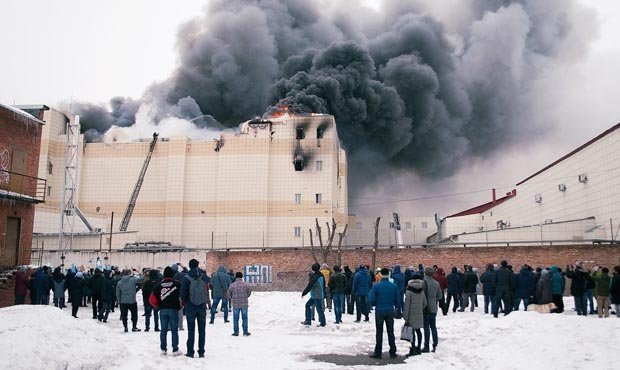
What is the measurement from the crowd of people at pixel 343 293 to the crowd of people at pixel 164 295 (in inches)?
0.8

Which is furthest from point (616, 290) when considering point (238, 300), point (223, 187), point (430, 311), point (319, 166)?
point (223, 187)

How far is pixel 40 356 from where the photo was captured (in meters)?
7.83

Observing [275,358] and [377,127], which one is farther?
[377,127]

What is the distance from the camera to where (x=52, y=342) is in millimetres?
8344

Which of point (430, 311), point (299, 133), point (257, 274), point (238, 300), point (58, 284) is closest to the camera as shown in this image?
point (430, 311)

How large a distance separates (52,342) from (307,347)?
550 centimetres

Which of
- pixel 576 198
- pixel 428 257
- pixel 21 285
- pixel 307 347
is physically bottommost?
pixel 307 347

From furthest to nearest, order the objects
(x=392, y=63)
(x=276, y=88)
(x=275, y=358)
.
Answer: (x=392, y=63) < (x=276, y=88) < (x=275, y=358)

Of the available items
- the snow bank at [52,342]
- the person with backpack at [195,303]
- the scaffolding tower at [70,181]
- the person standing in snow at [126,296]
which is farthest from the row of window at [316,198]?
the snow bank at [52,342]

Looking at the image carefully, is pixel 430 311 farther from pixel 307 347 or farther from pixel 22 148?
pixel 22 148

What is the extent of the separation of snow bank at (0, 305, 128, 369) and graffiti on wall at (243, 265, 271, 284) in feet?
76.7

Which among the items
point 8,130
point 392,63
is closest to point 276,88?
point 392,63

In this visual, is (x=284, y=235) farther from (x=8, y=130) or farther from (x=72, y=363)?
(x=72, y=363)

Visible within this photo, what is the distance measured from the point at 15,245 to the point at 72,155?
24.5 metres
